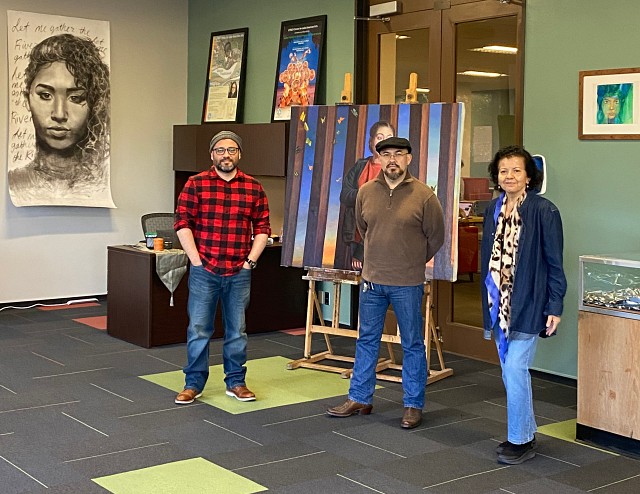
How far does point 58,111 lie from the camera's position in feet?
28.1

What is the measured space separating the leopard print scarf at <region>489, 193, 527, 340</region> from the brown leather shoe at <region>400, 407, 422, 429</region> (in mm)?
852

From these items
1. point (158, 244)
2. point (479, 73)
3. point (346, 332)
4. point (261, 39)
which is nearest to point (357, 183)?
point (346, 332)

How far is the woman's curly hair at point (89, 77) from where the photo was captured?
853 centimetres

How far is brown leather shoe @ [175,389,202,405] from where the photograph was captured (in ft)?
17.3

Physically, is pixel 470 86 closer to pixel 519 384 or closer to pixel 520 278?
pixel 520 278

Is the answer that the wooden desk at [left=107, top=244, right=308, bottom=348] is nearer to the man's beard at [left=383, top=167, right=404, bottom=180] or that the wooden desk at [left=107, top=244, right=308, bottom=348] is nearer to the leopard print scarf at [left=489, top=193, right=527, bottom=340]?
the man's beard at [left=383, top=167, right=404, bottom=180]

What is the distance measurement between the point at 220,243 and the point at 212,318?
1.48ft

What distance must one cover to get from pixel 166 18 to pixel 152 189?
166 cm


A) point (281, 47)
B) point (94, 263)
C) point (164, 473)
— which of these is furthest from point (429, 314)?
point (94, 263)

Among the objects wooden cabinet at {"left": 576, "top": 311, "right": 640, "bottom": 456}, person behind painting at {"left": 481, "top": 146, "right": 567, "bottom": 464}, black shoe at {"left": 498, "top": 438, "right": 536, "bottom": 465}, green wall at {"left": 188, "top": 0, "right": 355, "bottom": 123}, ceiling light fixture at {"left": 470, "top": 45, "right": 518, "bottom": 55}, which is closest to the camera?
person behind painting at {"left": 481, "top": 146, "right": 567, "bottom": 464}

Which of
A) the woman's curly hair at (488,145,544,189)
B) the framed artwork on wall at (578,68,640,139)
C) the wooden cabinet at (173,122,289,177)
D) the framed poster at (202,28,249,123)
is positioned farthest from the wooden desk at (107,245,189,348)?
the woman's curly hair at (488,145,544,189)

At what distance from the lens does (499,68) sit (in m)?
6.34

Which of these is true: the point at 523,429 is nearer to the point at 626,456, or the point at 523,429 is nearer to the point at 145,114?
the point at 626,456

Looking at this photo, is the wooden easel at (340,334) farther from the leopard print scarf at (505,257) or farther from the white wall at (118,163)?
the white wall at (118,163)
